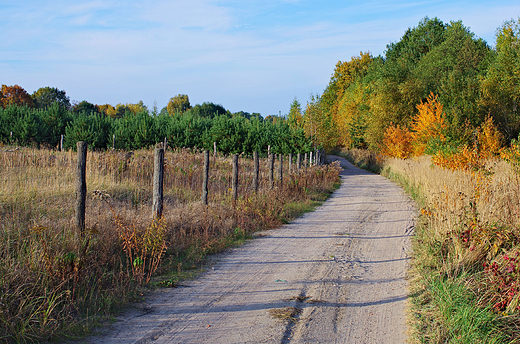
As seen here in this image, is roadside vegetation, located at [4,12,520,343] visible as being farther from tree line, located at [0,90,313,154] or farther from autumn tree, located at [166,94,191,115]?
autumn tree, located at [166,94,191,115]

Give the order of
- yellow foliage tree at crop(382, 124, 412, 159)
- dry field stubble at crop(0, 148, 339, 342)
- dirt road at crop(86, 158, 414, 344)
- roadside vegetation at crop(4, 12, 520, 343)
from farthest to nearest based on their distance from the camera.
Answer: yellow foliage tree at crop(382, 124, 412, 159)
roadside vegetation at crop(4, 12, 520, 343)
dry field stubble at crop(0, 148, 339, 342)
dirt road at crop(86, 158, 414, 344)

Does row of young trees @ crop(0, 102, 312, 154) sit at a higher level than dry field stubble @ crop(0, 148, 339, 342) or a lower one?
higher

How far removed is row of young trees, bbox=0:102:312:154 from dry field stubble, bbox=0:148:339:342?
→ 18.7 m

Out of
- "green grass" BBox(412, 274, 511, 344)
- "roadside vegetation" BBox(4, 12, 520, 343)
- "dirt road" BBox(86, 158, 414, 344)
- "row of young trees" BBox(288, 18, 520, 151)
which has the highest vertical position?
"row of young trees" BBox(288, 18, 520, 151)

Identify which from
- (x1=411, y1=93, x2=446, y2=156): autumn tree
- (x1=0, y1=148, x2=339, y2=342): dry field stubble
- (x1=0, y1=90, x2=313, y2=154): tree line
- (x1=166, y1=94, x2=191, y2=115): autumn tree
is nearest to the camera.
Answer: (x1=0, y1=148, x2=339, y2=342): dry field stubble

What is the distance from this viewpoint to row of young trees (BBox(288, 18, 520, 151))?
25516mm

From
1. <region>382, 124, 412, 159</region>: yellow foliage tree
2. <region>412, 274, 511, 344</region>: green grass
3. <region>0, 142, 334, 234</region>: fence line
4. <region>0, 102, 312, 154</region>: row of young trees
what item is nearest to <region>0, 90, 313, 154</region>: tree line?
<region>0, 102, 312, 154</region>: row of young trees

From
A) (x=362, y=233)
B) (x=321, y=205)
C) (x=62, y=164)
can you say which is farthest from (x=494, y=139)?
(x=62, y=164)

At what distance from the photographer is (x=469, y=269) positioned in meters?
5.71

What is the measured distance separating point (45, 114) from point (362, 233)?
113ft

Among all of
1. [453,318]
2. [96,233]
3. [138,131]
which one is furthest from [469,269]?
[138,131]

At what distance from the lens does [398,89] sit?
40250 mm

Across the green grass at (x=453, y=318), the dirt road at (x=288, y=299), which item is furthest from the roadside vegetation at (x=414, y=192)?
the dirt road at (x=288, y=299)

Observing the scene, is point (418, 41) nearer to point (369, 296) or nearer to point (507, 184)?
point (507, 184)
